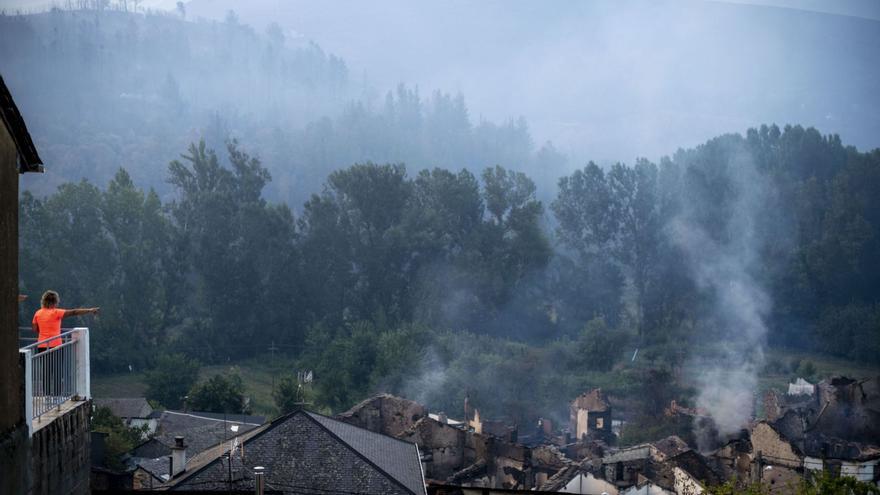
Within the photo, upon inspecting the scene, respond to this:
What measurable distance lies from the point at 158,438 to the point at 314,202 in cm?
2541

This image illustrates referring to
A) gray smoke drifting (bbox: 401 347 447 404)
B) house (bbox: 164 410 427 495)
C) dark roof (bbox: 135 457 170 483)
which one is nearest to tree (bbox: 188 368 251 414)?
gray smoke drifting (bbox: 401 347 447 404)

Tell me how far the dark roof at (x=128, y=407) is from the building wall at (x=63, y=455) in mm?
30808

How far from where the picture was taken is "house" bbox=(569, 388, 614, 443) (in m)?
41.6

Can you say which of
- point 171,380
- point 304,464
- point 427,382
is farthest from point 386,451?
point 427,382

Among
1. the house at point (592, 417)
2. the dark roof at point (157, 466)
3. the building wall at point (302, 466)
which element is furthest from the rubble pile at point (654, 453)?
the building wall at point (302, 466)

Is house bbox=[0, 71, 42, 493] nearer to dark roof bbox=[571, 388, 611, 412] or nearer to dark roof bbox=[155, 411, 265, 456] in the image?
dark roof bbox=[155, 411, 265, 456]

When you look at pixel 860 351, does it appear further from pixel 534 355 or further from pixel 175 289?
pixel 175 289

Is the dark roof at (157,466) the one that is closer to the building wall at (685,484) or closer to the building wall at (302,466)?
the building wall at (302,466)

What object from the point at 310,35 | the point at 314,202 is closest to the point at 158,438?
the point at 314,202


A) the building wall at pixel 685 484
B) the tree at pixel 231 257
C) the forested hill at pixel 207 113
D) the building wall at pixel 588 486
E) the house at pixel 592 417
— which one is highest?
the forested hill at pixel 207 113

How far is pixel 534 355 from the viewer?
51.4 meters

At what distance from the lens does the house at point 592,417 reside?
41.6 m

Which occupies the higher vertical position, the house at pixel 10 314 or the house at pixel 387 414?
the house at pixel 10 314

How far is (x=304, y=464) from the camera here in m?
19.5
